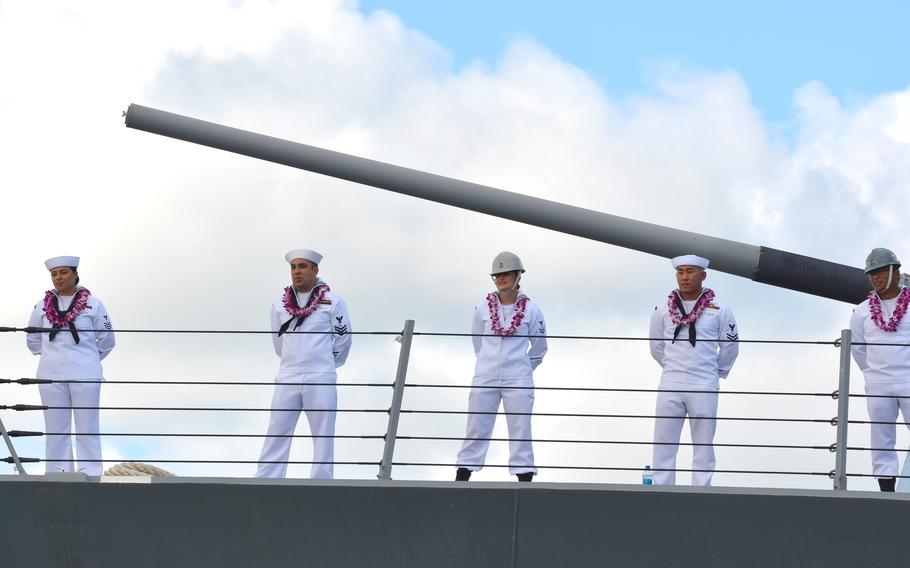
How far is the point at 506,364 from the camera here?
33.2ft

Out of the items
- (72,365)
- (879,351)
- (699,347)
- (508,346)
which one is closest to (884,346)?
(879,351)

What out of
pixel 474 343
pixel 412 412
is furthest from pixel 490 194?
pixel 412 412

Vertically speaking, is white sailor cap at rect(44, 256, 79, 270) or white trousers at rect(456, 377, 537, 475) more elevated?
white sailor cap at rect(44, 256, 79, 270)

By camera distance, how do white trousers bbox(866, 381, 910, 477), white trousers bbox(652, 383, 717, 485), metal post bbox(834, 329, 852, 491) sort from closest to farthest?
metal post bbox(834, 329, 852, 491) < white trousers bbox(866, 381, 910, 477) < white trousers bbox(652, 383, 717, 485)

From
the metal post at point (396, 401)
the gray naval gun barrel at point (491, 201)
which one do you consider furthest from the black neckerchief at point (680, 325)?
the metal post at point (396, 401)

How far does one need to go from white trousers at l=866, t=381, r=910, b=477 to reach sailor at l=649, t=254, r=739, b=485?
86 cm

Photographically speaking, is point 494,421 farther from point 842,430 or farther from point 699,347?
point 842,430

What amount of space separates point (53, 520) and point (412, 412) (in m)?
2.04

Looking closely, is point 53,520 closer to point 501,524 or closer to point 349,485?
point 349,485

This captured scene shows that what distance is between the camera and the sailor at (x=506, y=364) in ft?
32.3

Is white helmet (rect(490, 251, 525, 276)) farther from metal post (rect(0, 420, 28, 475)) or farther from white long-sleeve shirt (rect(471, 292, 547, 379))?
metal post (rect(0, 420, 28, 475))

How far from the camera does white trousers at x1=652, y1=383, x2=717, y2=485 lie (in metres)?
9.50

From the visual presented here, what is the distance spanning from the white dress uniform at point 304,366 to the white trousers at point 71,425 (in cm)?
113

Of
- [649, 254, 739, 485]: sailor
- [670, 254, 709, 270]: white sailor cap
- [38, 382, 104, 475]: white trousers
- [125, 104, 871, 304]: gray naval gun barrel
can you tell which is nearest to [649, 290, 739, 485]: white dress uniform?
[649, 254, 739, 485]: sailor
